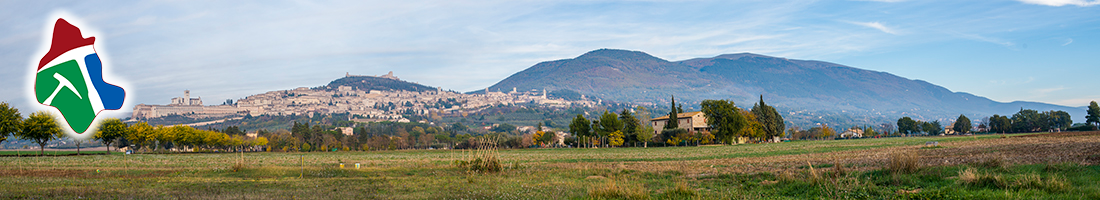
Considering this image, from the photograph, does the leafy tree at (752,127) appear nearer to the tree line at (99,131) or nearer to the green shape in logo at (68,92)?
the tree line at (99,131)

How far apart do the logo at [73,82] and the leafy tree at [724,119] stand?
6821cm

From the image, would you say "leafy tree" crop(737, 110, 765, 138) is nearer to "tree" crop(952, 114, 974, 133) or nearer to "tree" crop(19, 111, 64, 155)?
"tree" crop(19, 111, 64, 155)

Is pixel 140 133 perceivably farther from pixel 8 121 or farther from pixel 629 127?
pixel 629 127

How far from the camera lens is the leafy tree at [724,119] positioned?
68750 mm

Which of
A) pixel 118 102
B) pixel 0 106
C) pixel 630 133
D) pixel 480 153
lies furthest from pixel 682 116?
pixel 118 102

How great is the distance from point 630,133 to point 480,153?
192 feet

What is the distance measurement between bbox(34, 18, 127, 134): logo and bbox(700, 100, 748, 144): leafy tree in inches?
2686

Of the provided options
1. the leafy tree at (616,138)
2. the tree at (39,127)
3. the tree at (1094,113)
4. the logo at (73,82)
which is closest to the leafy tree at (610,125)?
the leafy tree at (616,138)

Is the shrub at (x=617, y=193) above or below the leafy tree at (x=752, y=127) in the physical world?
below

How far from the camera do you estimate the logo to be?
4914mm

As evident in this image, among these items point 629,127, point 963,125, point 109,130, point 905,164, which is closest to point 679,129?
point 629,127

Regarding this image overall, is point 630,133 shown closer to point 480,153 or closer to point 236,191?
point 480,153

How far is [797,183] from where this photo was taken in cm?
1145

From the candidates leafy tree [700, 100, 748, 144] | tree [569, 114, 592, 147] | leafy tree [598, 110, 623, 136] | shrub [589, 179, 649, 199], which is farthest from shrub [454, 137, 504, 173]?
tree [569, 114, 592, 147]
